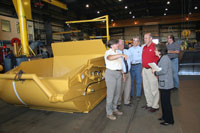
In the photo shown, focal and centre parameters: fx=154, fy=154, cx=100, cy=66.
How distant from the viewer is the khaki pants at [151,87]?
2.91 metres

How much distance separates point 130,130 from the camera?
234 cm

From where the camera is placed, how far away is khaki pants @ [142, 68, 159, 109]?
2.91 m

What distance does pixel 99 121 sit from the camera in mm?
2703

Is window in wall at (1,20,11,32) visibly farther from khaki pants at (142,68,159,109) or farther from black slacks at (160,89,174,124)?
black slacks at (160,89,174,124)

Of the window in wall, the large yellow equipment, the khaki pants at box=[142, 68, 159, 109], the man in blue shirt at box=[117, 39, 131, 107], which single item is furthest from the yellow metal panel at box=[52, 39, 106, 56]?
the window in wall

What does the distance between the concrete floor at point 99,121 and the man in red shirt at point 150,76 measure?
0.23m

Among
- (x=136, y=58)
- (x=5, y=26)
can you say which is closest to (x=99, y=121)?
(x=136, y=58)

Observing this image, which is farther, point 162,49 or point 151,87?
point 151,87

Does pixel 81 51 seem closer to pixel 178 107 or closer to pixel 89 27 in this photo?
pixel 178 107

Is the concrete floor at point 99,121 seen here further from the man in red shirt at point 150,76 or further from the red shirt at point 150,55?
the red shirt at point 150,55

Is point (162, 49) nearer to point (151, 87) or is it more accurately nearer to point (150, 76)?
point (150, 76)

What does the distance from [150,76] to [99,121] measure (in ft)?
4.12

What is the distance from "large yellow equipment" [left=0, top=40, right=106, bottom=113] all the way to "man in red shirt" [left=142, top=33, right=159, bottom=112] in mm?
944

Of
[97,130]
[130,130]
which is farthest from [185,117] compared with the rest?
[97,130]
